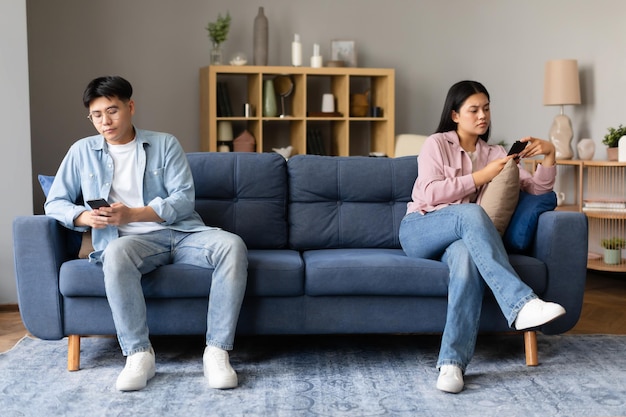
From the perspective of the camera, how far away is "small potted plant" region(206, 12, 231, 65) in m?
5.61

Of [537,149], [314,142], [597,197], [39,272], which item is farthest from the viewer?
[314,142]

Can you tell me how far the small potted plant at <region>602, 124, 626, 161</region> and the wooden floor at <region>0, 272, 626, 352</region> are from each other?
746 mm

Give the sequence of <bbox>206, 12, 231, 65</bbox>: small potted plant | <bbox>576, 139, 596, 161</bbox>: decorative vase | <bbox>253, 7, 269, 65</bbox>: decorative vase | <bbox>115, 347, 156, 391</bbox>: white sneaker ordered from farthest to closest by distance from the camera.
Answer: <bbox>253, 7, 269, 65</bbox>: decorative vase
<bbox>206, 12, 231, 65</bbox>: small potted plant
<bbox>576, 139, 596, 161</bbox>: decorative vase
<bbox>115, 347, 156, 391</bbox>: white sneaker

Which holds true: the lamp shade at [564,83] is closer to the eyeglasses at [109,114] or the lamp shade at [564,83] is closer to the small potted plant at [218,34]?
the small potted plant at [218,34]

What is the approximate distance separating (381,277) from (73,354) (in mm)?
1161

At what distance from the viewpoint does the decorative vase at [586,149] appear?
4.98 m

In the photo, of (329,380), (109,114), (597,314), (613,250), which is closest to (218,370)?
(329,380)

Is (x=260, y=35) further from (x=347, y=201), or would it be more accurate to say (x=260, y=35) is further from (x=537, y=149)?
(x=537, y=149)

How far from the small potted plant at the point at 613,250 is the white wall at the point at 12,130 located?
3.21m

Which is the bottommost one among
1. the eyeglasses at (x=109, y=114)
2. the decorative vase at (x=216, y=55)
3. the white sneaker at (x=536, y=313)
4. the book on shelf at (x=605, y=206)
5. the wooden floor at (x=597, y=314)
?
the wooden floor at (x=597, y=314)

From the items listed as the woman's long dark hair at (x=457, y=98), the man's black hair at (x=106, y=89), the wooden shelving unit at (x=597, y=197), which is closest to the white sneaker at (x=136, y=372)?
the man's black hair at (x=106, y=89)

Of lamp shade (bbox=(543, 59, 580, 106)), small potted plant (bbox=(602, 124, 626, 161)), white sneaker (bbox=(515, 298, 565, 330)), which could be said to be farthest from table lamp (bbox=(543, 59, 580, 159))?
white sneaker (bbox=(515, 298, 565, 330))

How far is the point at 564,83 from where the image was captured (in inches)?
199

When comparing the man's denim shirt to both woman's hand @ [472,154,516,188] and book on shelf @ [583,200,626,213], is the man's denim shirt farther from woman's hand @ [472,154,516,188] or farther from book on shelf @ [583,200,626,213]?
book on shelf @ [583,200,626,213]
